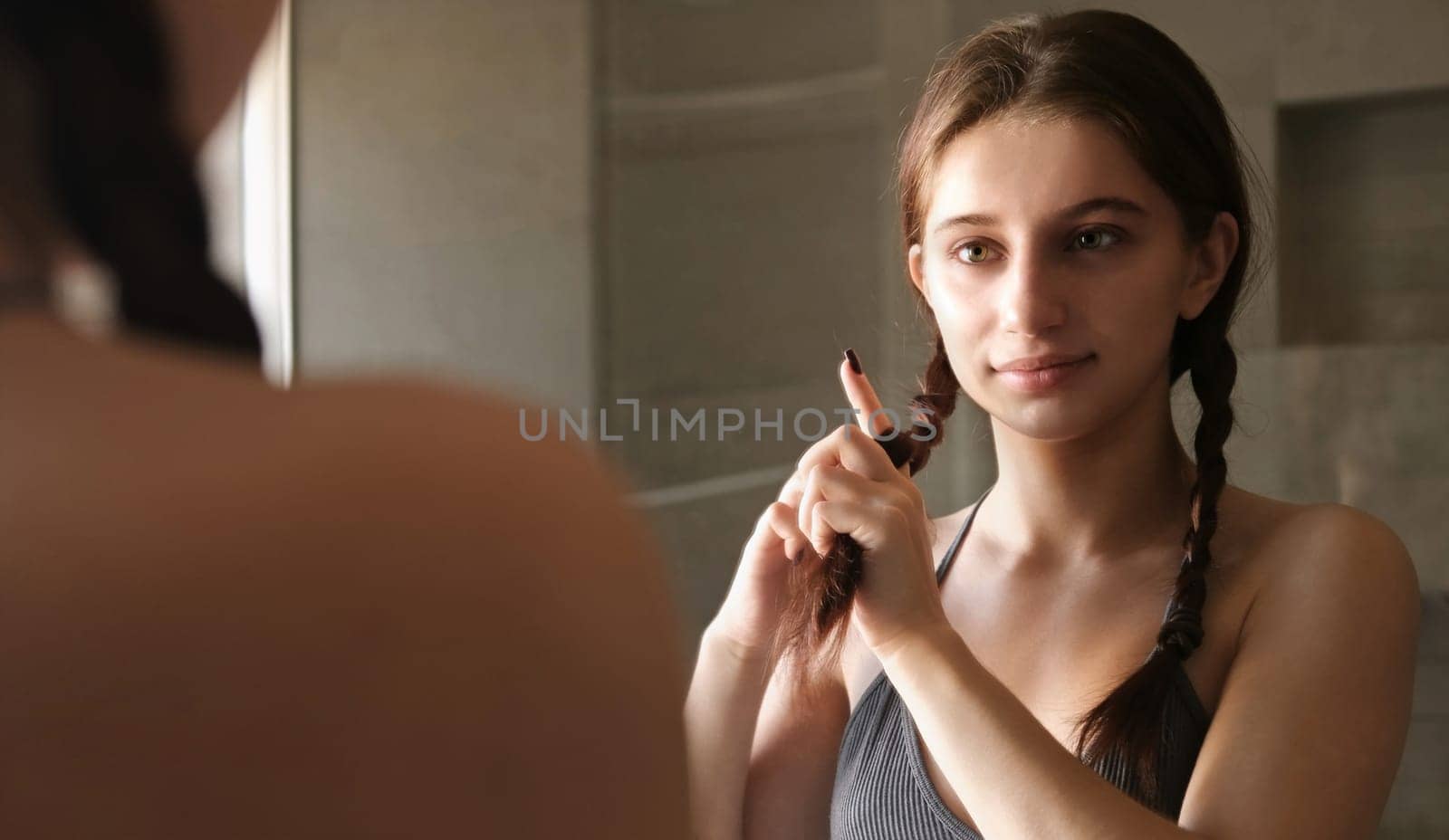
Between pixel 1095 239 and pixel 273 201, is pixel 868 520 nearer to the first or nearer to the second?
pixel 1095 239

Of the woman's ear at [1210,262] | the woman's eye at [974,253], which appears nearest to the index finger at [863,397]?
the woman's eye at [974,253]

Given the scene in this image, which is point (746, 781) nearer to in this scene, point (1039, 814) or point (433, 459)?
point (1039, 814)

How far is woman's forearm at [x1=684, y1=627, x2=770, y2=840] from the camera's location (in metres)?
0.90

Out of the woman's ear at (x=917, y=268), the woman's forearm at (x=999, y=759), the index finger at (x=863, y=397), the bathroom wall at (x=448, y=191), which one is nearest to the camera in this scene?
the woman's forearm at (x=999, y=759)

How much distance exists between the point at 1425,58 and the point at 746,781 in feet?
2.67

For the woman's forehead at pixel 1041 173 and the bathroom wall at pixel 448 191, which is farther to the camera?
the bathroom wall at pixel 448 191

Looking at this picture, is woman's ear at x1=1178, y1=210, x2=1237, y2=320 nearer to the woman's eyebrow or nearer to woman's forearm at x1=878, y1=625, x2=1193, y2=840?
the woman's eyebrow

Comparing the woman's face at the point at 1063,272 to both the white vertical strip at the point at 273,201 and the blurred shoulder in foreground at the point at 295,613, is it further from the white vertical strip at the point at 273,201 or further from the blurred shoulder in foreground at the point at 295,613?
the white vertical strip at the point at 273,201

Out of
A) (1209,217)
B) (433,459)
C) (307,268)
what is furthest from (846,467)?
(307,268)

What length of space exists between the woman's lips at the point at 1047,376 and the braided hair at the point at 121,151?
2.24 feet

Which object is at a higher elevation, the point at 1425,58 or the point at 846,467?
the point at 1425,58

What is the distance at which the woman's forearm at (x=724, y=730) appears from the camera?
0.90 metres

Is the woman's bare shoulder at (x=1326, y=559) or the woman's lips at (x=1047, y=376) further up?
the woman's lips at (x=1047, y=376)

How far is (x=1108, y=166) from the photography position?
32.7 inches
